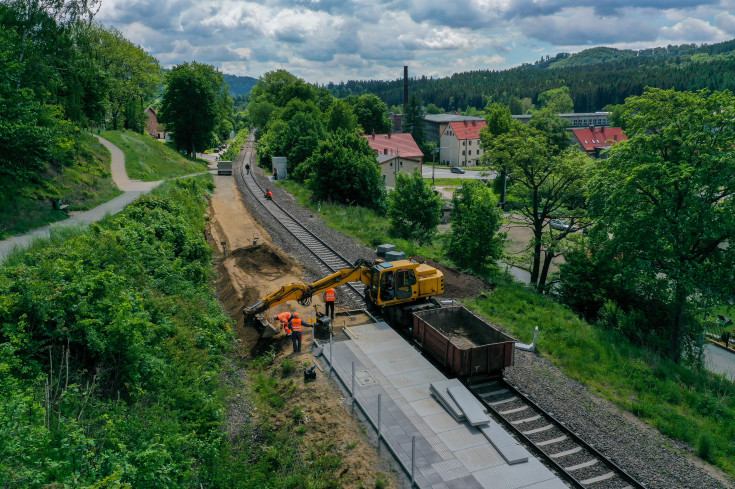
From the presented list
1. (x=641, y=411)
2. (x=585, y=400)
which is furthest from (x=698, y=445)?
(x=585, y=400)

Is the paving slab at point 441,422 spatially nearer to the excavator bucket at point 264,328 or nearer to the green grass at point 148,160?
the excavator bucket at point 264,328

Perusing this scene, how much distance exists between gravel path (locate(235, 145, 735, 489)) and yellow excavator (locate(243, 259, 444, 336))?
391cm

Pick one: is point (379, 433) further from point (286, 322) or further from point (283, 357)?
point (286, 322)

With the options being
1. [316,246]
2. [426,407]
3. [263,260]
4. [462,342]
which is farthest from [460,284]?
[426,407]

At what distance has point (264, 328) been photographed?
1647 cm

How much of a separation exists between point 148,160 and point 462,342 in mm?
39289

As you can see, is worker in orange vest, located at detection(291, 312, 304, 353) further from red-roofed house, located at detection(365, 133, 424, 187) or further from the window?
red-roofed house, located at detection(365, 133, 424, 187)

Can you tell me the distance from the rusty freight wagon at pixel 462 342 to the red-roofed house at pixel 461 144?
9107cm

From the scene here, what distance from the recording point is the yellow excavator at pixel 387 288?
16.6m

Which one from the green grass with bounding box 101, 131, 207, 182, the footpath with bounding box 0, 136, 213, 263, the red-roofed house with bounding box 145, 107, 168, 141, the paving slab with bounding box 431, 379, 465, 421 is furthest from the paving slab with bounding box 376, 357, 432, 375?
the red-roofed house with bounding box 145, 107, 168, 141

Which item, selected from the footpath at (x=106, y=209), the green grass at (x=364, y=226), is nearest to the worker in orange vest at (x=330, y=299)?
the green grass at (x=364, y=226)

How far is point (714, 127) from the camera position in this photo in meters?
17.9

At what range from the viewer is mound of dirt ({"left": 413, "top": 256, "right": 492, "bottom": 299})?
21.4 metres

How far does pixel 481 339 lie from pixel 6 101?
68.4 ft
